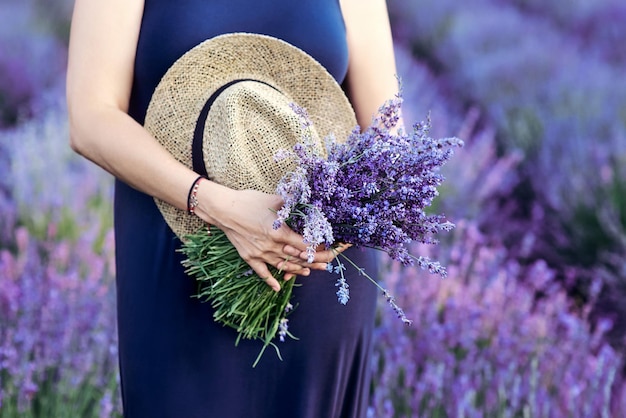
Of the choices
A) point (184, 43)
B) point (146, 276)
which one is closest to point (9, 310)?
point (146, 276)

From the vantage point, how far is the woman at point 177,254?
1374 mm

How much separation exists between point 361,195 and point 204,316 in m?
0.42

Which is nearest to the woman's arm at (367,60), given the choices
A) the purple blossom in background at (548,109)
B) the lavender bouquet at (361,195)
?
the lavender bouquet at (361,195)

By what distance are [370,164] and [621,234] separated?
2172 millimetres

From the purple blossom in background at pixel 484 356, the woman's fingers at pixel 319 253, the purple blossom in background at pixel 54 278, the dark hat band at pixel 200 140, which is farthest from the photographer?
the purple blossom in background at pixel 484 356

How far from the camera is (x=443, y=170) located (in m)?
3.58

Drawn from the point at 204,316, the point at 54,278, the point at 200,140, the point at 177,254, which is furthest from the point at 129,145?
the point at 54,278

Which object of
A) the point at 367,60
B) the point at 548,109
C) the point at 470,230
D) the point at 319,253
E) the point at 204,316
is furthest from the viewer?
the point at 548,109

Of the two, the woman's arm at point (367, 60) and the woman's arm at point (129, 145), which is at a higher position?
the woman's arm at point (367, 60)

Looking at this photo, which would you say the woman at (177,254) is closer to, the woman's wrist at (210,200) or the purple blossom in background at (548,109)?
the woman's wrist at (210,200)

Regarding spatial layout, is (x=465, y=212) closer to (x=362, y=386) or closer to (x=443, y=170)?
(x=443, y=170)

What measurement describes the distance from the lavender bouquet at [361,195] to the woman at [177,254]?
75mm

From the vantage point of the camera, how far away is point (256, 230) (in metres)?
1.30

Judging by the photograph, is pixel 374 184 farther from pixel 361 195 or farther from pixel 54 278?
pixel 54 278
